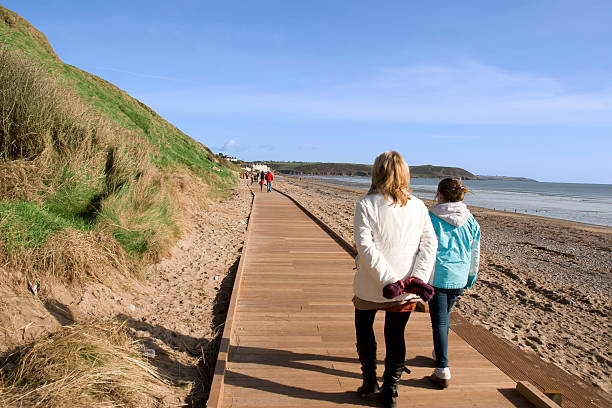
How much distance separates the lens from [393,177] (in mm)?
2617

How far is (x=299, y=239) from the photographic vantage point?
9.59 m

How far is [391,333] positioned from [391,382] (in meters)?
0.36

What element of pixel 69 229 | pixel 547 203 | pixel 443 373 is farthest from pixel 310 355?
pixel 547 203

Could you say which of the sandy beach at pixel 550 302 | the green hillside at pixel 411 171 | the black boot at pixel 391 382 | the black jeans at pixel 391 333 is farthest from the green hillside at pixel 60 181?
the green hillside at pixel 411 171

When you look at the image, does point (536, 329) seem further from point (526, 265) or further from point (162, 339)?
point (526, 265)

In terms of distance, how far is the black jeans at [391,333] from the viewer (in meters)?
2.76

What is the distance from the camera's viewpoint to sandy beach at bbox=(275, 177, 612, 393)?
199 inches

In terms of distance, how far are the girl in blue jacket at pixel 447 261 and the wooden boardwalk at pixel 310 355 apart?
31 centimetres

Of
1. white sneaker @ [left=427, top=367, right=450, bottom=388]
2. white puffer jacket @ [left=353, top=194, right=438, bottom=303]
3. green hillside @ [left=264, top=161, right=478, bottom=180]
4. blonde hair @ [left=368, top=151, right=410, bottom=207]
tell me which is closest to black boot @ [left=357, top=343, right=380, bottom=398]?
white puffer jacket @ [left=353, top=194, right=438, bottom=303]

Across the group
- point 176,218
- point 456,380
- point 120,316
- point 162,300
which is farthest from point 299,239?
point 456,380

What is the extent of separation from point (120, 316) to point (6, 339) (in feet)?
4.18

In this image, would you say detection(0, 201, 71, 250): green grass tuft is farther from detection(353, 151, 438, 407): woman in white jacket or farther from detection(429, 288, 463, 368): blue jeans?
detection(429, 288, 463, 368): blue jeans

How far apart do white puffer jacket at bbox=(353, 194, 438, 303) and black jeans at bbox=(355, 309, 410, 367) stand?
16cm

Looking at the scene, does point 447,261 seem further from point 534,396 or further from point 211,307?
point 211,307
